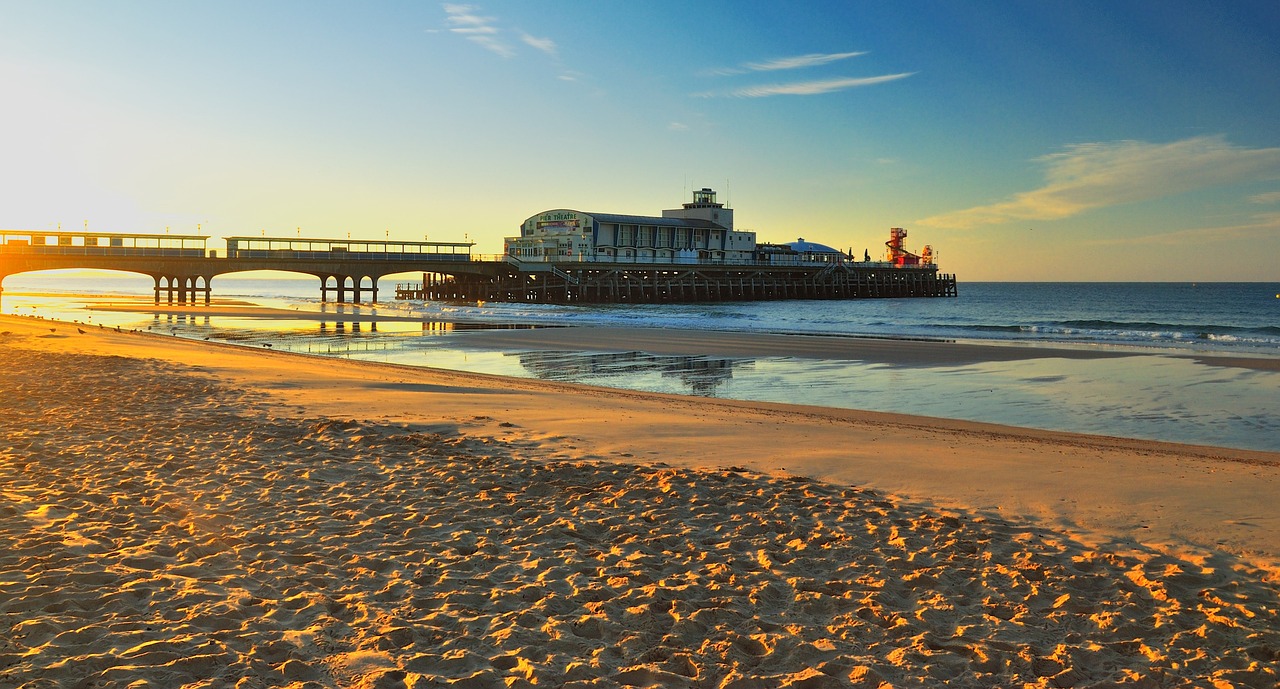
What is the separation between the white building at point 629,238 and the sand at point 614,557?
227 ft

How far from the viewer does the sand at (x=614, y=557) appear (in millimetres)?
4223

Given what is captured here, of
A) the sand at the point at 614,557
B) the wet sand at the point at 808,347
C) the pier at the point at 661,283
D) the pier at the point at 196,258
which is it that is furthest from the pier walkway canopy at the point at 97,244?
the sand at the point at 614,557

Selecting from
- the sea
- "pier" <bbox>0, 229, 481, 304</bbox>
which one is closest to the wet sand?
the sea

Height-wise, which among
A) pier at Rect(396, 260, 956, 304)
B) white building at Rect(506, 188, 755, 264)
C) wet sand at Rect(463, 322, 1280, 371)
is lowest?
wet sand at Rect(463, 322, 1280, 371)

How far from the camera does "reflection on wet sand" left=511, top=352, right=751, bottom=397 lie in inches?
758

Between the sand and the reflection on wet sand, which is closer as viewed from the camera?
the sand

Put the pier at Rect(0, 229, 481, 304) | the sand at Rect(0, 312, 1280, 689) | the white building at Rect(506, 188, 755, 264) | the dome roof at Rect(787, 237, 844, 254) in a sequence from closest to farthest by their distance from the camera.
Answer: the sand at Rect(0, 312, 1280, 689) < the pier at Rect(0, 229, 481, 304) < the white building at Rect(506, 188, 755, 264) < the dome roof at Rect(787, 237, 844, 254)

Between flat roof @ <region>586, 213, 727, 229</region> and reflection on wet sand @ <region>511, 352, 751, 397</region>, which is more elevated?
flat roof @ <region>586, 213, 727, 229</region>

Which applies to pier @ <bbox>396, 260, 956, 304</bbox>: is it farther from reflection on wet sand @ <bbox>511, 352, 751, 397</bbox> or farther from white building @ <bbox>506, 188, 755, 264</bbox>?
reflection on wet sand @ <bbox>511, 352, 751, 397</bbox>

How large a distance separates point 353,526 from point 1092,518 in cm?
604

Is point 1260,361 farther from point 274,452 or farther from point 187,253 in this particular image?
point 187,253

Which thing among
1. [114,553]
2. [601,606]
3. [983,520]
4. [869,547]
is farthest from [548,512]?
[983,520]

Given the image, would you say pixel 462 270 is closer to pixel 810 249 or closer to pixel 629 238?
pixel 629 238

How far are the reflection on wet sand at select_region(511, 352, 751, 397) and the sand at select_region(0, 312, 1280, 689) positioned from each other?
8151 mm
